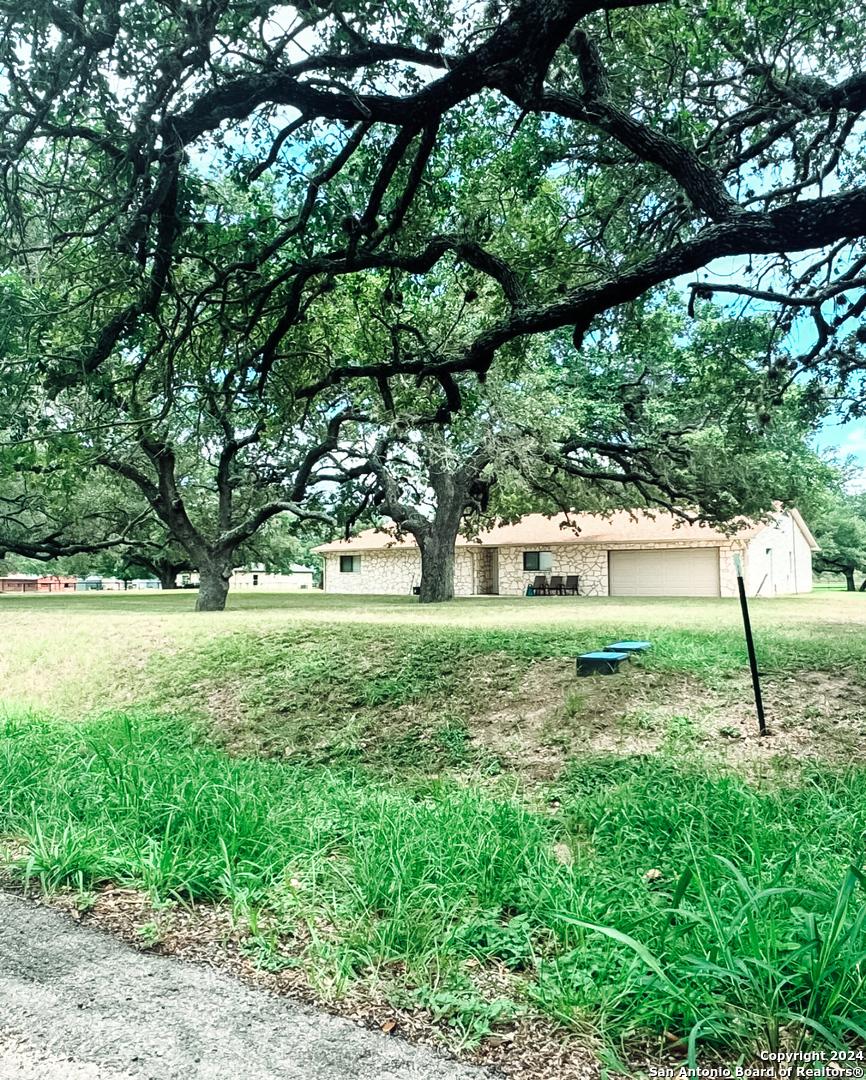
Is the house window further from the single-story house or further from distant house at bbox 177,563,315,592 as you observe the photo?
distant house at bbox 177,563,315,592

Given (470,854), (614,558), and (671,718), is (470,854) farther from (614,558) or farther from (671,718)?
(614,558)

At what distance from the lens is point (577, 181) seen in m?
9.86

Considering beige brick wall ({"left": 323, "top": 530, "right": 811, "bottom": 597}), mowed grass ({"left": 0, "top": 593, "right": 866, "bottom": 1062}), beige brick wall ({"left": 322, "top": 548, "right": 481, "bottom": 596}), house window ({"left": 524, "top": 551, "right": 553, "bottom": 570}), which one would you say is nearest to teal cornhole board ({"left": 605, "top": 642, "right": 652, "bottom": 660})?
mowed grass ({"left": 0, "top": 593, "right": 866, "bottom": 1062})

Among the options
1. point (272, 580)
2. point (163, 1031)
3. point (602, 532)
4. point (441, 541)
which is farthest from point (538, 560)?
point (272, 580)

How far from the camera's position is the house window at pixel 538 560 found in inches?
1308

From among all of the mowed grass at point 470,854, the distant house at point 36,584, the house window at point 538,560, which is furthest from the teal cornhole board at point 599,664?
the distant house at point 36,584

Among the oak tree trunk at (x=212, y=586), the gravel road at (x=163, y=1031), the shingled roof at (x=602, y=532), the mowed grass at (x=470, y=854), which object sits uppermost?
the shingled roof at (x=602, y=532)

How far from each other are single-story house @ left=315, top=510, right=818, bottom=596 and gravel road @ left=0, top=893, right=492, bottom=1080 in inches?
906

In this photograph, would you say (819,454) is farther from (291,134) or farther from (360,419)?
(291,134)

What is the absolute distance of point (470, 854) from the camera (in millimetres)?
3650

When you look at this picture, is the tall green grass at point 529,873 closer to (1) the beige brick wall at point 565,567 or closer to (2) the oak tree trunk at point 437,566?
(2) the oak tree trunk at point 437,566

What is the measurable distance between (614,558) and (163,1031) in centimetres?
3026

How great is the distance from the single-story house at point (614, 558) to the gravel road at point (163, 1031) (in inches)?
906

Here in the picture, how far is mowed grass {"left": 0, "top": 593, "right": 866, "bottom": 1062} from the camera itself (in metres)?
2.46
